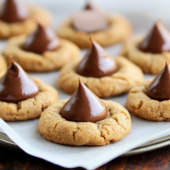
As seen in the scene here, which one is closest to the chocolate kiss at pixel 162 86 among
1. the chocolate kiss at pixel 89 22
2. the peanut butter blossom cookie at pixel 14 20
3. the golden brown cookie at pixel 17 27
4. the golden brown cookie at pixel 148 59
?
the golden brown cookie at pixel 148 59

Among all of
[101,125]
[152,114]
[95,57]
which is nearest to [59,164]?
[101,125]

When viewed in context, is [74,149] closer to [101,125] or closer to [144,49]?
[101,125]

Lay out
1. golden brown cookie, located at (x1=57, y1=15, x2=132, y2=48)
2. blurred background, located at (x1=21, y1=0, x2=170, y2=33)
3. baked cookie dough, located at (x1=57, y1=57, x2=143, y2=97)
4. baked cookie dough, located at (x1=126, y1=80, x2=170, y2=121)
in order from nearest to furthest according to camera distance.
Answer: baked cookie dough, located at (x1=126, y1=80, x2=170, y2=121) < baked cookie dough, located at (x1=57, y1=57, x2=143, y2=97) < golden brown cookie, located at (x1=57, y1=15, x2=132, y2=48) < blurred background, located at (x1=21, y1=0, x2=170, y2=33)

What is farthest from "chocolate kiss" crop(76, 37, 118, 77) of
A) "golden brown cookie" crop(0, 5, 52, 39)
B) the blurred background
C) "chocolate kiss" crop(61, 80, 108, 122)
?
the blurred background

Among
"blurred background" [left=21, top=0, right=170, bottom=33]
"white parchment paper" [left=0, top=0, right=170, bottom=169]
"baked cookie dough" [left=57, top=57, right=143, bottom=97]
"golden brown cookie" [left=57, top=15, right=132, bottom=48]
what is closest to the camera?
"white parchment paper" [left=0, top=0, right=170, bottom=169]

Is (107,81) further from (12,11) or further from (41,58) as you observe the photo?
(12,11)

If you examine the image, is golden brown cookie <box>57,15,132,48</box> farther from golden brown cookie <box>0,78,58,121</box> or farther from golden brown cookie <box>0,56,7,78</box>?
golden brown cookie <box>0,78,58,121</box>

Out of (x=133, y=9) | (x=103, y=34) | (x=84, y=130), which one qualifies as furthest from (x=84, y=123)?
(x=133, y=9)
